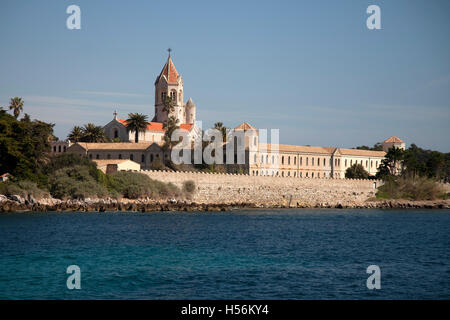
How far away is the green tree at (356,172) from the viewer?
8994 centimetres

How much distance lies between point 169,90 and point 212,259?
6902 cm

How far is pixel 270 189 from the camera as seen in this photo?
6162 centimetres

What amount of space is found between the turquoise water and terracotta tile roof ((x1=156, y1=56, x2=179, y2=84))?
52259 millimetres

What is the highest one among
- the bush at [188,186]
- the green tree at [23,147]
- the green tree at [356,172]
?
the green tree at [23,147]

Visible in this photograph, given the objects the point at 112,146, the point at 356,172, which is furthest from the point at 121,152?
the point at 356,172

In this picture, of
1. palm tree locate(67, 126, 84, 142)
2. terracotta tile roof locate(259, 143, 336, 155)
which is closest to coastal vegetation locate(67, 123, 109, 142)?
palm tree locate(67, 126, 84, 142)

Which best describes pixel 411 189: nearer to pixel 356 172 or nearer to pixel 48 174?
pixel 356 172

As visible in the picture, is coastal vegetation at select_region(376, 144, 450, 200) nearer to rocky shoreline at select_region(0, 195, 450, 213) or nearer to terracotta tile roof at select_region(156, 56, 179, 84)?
rocky shoreline at select_region(0, 195, 450, 213)

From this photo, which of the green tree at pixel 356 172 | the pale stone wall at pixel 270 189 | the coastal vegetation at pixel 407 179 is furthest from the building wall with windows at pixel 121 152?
the green tree at pixel 356 172

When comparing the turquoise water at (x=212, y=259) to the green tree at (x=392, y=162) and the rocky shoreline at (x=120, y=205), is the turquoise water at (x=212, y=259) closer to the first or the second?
the rocky shoreline at (x=120, y=205)

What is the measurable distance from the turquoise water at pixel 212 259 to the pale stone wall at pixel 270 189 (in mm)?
16427

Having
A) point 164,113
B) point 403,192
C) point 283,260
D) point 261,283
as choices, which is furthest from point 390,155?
point 261,283

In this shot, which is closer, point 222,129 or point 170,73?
point 222,129
